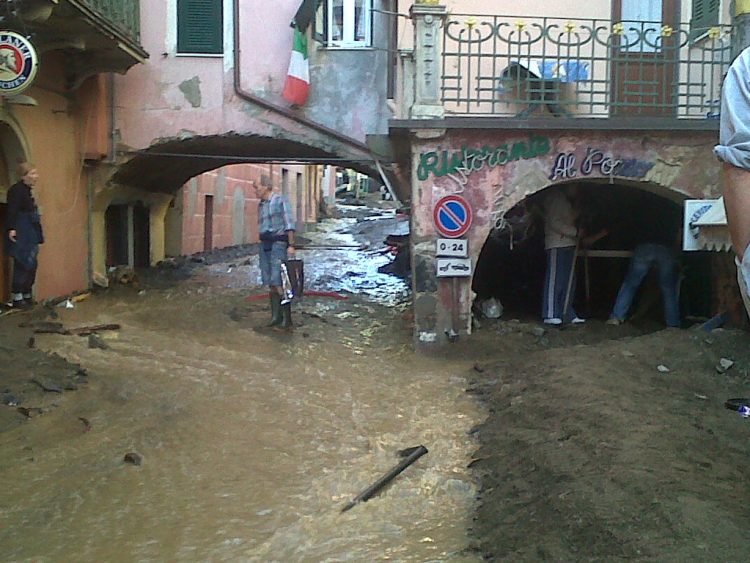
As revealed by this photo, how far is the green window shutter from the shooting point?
12.5 m

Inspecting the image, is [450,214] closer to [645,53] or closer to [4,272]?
[645,53]

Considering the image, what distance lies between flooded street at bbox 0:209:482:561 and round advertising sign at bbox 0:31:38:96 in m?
2.68

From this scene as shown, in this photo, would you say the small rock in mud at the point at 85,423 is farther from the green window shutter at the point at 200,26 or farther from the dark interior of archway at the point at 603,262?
the green window shutter at the point at 200,26

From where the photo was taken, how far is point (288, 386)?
8.03m

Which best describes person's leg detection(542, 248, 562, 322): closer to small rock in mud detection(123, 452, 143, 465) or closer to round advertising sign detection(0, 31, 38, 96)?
small rock in mud detection(123, 452, 143, 465)

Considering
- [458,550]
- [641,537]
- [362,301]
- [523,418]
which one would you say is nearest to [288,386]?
[523,418]

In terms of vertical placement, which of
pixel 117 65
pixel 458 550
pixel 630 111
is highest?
pixel 117 65

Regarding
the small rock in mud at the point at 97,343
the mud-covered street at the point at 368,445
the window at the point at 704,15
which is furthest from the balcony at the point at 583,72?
the small rock in mud at the point at 97,343

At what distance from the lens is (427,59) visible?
895 centimetres

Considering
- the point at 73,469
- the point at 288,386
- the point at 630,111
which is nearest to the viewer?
the point at 73,469

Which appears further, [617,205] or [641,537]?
[617,205]

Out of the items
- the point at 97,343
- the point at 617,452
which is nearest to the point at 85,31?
the point at 97,343

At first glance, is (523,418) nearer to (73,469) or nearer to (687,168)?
(73,469)

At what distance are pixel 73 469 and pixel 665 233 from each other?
8.98 meters
